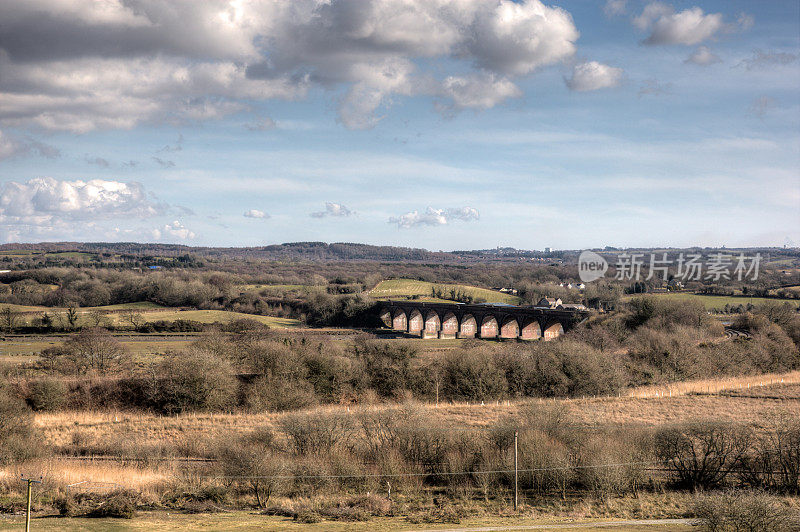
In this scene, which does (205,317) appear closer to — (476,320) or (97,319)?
(97,319)

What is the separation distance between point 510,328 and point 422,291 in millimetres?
44732

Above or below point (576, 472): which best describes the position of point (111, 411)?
below

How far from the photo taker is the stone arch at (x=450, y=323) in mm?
112438

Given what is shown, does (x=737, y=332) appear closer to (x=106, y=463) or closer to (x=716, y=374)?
(x=716, y=374)

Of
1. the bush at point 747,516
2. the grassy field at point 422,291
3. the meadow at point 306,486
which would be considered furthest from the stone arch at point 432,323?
the bush at point 747,516

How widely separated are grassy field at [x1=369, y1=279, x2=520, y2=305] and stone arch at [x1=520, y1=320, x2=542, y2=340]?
30.0m

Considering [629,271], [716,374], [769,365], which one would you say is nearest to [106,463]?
[716,374]

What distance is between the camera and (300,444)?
29.5 metres

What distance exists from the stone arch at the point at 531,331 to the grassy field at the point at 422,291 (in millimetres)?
29959

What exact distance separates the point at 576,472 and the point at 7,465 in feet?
86.2

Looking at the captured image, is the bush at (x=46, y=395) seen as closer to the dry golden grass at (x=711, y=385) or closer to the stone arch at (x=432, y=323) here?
the dry golden grass at (x=711, y=385)

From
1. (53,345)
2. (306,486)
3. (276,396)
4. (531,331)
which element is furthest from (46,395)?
(531,331)

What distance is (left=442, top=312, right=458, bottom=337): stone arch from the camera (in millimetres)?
112438

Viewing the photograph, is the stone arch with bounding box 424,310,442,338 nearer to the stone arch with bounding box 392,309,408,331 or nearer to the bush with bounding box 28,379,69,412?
the stone arch with bounding box 392,309,408,331
